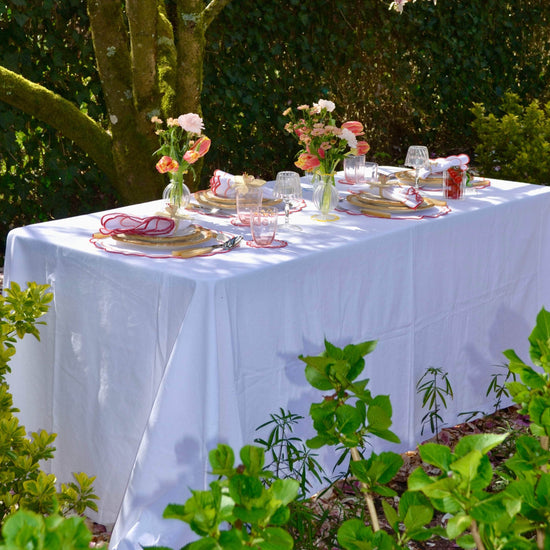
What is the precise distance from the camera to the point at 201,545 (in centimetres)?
Answer: 77

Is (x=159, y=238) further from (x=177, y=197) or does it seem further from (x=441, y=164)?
(x=441, y=164)

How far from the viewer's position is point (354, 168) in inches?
139

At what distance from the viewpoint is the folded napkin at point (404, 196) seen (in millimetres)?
2973

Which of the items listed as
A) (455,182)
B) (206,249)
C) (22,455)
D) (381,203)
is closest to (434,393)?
(381,203)

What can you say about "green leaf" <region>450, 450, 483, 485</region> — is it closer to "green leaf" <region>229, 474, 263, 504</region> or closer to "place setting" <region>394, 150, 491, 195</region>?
"green leaf" <region>229, 474, 263, 504</region>

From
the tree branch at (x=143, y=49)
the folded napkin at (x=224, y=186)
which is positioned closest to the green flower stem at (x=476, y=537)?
the folded napkin at (x=224, y=186)

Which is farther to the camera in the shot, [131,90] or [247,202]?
[131,90]

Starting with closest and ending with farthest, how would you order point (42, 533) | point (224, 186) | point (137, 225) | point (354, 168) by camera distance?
point (42, 533)
point (137, 225)
point (224, 186)
point (354, 168)

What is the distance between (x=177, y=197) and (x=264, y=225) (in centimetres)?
55

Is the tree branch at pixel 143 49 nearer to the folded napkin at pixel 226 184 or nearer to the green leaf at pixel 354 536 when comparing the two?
the folded napkin at pixel 226 184

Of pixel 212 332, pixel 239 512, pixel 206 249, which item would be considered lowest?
pixel 212 332

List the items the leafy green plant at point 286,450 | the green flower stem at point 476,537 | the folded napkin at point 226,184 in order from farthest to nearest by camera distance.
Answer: the folded napkin at point 226,184, the leafy green plant at point 286,450, the green flower stem at point 476,537

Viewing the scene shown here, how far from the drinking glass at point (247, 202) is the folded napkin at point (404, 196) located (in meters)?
0.58

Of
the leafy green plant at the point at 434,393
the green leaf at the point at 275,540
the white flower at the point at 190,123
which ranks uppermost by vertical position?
the white flower at the point at 190,123
